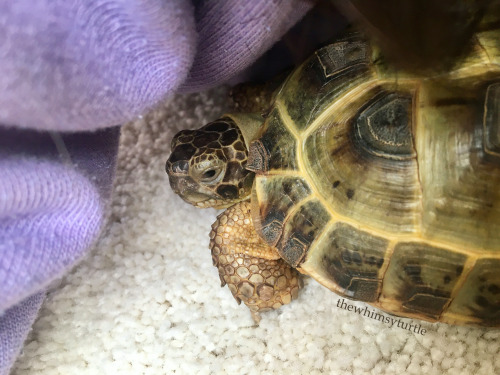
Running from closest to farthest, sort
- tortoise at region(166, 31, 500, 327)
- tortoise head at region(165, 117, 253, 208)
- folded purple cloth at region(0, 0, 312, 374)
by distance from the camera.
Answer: folded purple cloth at region(0, 0, 312, 374) < tortoise at region(166, 31, 500, 327) < tortoise head at region(165, 117, 253, 208)

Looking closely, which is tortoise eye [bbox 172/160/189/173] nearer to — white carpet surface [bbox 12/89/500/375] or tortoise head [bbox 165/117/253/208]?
tortoise head [bbox 165/117/253/208]

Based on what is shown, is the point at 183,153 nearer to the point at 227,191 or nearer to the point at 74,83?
the point at 227,191

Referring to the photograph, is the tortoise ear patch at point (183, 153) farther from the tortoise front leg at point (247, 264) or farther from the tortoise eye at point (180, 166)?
the tortoise front leg at point (247, 264)

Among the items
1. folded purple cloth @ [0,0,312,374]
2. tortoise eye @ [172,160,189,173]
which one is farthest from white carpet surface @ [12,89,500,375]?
folded purple cloth @ [0,0,312,374]

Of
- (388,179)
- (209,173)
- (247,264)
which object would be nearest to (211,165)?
(209,173)

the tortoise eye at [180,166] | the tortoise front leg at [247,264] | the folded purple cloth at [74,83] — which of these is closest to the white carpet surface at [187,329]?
the tortoise front leg at [247,264]
